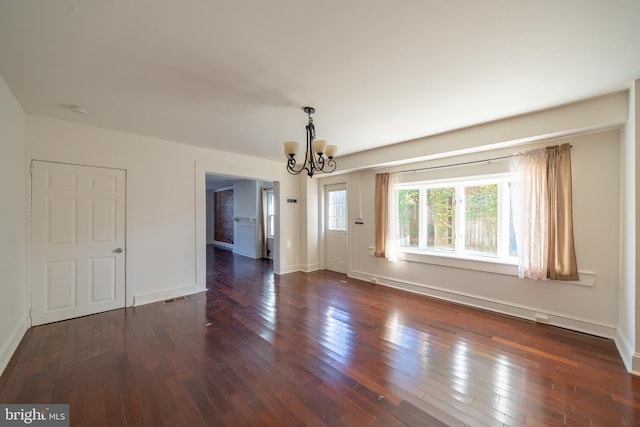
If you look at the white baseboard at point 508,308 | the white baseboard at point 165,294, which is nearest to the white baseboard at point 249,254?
the white baseboard at point 165,294

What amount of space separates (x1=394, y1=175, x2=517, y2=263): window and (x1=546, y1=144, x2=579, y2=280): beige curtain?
48 cm

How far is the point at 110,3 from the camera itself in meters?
1.40

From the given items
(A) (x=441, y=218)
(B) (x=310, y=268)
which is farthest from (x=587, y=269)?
(B) (x=310, y=268)

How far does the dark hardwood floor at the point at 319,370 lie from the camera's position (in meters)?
1.73

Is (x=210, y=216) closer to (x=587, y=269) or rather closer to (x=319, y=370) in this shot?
(x=319, y=370)

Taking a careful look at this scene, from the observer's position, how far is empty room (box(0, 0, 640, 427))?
1667 millimetres

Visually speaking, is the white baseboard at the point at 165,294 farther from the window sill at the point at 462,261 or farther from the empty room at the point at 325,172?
the window sill at the point at 462,261

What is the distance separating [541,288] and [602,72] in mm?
2440

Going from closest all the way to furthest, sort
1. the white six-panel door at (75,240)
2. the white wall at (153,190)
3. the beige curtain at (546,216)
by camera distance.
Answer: the beige curtain at (546,216)
the white six-panel door at (75,240)
the white wall at (153,190)

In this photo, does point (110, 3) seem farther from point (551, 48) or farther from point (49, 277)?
point (49, 277)

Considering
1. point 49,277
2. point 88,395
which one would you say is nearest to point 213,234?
point 49,277

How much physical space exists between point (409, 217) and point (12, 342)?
534 cm

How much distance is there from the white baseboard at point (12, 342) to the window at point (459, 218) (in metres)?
5.07

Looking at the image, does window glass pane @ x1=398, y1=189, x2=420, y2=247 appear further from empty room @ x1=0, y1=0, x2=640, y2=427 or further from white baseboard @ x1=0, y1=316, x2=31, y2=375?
white baseboard @ x1=0, y1=316, x2=31, y2=375
